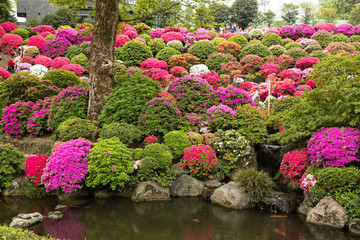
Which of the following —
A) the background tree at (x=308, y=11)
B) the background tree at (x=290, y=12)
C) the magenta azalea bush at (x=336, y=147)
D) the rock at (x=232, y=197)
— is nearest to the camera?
the magenta azalea bush at (x=336, y=147)

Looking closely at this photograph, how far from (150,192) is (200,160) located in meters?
1.70

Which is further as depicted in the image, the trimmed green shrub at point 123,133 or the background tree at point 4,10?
the background tree at point 4,10

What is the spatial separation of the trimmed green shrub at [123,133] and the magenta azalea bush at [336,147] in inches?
203

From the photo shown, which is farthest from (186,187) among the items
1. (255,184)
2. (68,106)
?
(68,106)

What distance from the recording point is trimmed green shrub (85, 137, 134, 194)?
822 centimetres

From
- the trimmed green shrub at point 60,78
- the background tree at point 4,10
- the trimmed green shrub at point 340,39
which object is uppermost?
the background tree at point 4,10

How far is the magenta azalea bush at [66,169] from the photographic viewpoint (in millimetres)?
8148

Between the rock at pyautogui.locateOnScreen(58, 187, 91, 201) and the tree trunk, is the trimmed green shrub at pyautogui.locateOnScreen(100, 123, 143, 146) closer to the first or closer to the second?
the tree trunk

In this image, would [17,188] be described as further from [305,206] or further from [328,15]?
[328,15]

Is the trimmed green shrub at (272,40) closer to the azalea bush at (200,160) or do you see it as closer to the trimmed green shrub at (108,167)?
the azalea bush at (200,160)

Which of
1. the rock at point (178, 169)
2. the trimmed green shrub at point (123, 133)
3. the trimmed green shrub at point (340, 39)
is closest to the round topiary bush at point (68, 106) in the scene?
the trimmed green shrub at point (123, 133)

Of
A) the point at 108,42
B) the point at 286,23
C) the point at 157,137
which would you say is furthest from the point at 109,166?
the point at 286,23

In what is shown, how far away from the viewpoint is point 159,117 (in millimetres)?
10484

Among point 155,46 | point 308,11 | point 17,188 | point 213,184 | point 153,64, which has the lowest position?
point 17,188
